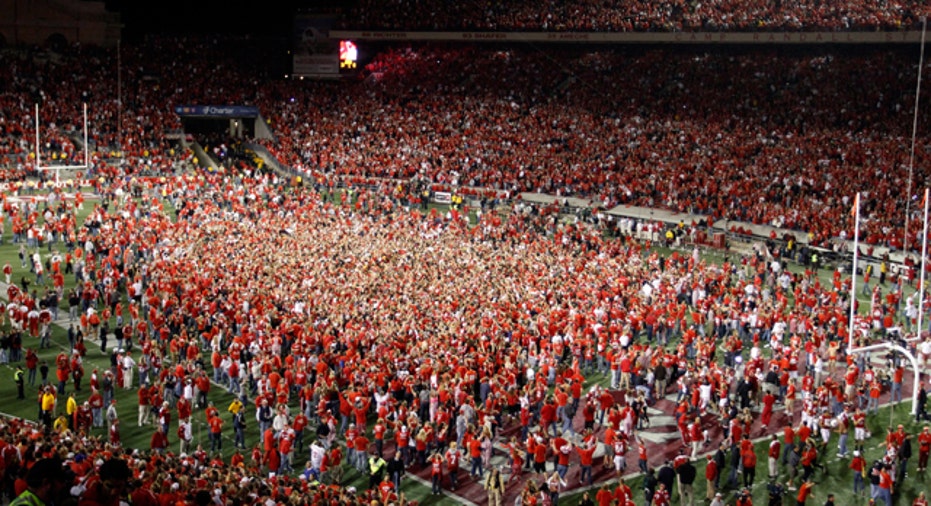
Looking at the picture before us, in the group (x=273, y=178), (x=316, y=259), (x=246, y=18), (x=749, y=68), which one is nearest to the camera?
(x=316, y=259)

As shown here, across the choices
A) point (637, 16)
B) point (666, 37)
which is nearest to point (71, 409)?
point (666, 37)

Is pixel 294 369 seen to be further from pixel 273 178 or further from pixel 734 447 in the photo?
pixel 273 178

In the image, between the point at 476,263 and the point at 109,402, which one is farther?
the point at 476,263

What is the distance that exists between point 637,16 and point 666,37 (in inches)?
97.9

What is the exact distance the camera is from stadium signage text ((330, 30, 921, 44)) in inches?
1868

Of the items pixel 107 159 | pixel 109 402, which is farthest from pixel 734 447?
pixel 107 159

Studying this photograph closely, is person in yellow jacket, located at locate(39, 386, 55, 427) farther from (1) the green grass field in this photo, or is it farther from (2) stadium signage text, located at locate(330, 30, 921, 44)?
(2) stadium signage text, located at locate(330, 30, 921, 44)

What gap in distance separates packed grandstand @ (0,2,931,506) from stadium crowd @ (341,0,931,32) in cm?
20

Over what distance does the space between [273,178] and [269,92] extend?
541 inches

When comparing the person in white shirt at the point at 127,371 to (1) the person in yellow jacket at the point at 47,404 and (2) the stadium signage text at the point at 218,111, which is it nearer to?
(1) the person in yellow jacket at the point at 47,404

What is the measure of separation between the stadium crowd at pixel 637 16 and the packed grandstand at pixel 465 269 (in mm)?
203

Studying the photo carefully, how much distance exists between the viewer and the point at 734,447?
720 inches

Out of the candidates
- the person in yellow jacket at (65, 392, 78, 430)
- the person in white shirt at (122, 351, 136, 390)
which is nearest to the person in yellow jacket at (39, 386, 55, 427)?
the person in yellow jacket at (65, 392, 78, 430)

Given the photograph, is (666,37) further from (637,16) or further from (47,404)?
(47,404)
